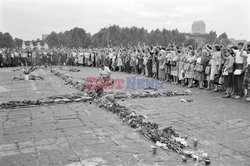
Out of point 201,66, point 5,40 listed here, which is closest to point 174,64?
point 201,66

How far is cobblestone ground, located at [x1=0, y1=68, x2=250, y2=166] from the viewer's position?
4.70 metres

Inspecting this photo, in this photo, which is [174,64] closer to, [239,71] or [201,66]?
[201,66]

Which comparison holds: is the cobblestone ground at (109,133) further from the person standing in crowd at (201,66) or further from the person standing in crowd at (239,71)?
the person standing in crowd at (201,66)

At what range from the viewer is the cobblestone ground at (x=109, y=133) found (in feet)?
15.4

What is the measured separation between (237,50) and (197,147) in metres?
6.50

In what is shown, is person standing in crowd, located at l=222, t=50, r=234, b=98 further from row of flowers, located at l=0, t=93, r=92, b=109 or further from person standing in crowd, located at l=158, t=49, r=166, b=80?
row of flowers, located at l=0, t=93, r=92, b=109

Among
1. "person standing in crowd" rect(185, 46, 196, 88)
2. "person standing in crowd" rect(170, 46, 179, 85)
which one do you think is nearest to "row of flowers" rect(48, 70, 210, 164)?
"person standing in crowd" rect(185, 46, 196, 88)

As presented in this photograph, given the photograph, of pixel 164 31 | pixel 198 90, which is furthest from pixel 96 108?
pixel 164 31

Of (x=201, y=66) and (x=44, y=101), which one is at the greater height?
(x=201, y=66)

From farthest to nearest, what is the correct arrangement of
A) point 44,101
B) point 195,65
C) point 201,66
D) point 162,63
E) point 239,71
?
point 162,63, point 195,65, point 201,66, point 239,71, point 44,101

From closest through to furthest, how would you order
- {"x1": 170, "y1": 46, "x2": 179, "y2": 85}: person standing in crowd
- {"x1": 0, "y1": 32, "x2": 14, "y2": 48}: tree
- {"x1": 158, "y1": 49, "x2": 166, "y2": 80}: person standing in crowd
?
{"x1": 170, "y1": 46, "x2": 179, "y2": 85}: person standing in crowd
{"x1": 158, "y1": 49, "x2": 166, "y2": 80}: person standing in crowd
{"x1": 0, "y1": 32, "x2": 14, "y2": 48}: tree

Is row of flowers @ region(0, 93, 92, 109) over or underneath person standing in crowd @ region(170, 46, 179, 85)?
underneath

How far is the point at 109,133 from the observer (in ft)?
19.8

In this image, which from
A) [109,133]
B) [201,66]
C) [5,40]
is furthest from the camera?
[5,40]
